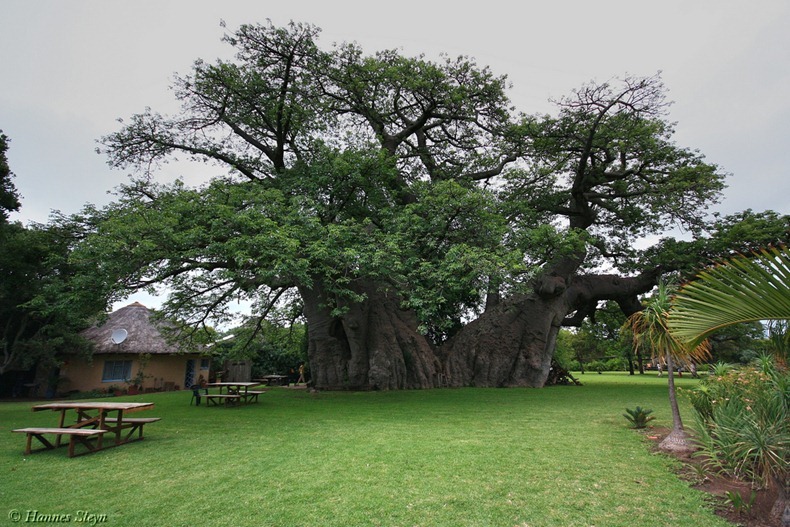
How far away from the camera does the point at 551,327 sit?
17500mm

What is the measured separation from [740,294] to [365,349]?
43.4ft

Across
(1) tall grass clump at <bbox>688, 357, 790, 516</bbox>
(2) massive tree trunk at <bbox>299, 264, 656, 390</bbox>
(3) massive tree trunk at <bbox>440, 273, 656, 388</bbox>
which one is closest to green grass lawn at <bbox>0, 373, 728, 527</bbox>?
(1) tall grass clump at <bbox>688, 357, 790, 516</bbox>

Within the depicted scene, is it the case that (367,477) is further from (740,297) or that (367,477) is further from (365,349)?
(365,349)

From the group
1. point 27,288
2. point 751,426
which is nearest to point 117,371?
point 27,288

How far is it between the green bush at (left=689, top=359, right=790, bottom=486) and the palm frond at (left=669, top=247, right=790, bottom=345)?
1.71 meters

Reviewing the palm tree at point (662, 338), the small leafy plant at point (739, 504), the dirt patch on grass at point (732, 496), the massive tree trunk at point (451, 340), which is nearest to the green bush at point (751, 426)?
the dirt patch on grass at point (732, 496)

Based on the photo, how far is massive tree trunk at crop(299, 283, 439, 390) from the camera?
584 inches

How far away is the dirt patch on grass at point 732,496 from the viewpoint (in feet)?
12.1

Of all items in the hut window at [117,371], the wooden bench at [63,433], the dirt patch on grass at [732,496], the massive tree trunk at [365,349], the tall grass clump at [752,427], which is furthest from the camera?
the hut window at [117,371]

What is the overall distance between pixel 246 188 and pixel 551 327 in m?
13.3

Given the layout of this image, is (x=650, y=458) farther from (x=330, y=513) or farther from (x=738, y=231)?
(x=738, y=231)

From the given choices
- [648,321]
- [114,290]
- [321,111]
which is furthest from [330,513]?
[321,111]

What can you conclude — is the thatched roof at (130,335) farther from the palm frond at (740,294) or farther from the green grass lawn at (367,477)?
the palm frond at (740,294)

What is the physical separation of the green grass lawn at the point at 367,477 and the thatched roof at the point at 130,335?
40.4ft
